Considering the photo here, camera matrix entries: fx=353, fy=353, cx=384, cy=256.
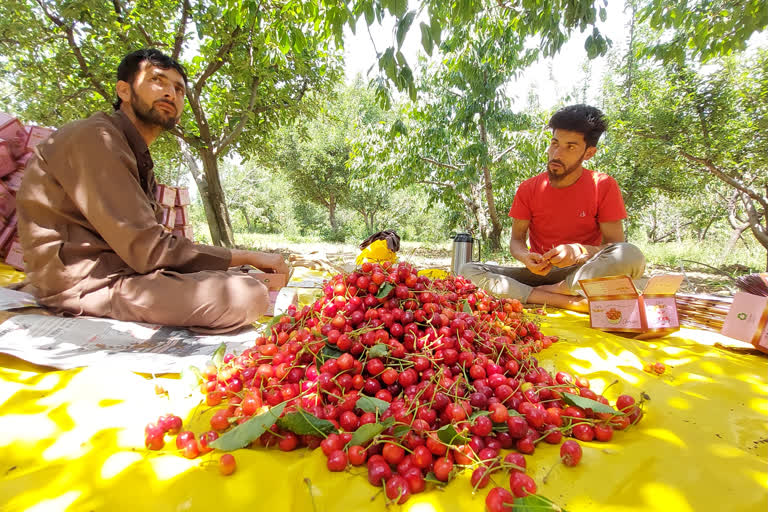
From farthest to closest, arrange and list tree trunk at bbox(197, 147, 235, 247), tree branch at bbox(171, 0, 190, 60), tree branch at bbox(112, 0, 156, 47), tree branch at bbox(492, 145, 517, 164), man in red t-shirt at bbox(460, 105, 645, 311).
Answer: tree branch at bbox(492, 145, 517, 164)
tree trunk at bbox(197, 147, 235, 247)
tree branch at bbox(171, 0, 190, 60)
tree branch at bbox(112, 0, 156, 47)
man in red t-shirt at bbox(460, 105, 645, 311)

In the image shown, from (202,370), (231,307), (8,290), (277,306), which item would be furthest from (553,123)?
(8,290)

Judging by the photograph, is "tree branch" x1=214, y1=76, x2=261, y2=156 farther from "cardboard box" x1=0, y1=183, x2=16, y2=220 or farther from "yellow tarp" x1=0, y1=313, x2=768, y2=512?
"yellow tarp" x1=0, y1=313, x2=768, y2=512

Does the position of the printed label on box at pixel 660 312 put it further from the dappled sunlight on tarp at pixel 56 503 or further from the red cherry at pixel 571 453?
the dappled sunlight on tarp at pixel 56 503

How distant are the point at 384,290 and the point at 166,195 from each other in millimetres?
3058

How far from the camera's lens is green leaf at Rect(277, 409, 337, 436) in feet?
3.26

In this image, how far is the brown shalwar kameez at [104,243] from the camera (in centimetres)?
191

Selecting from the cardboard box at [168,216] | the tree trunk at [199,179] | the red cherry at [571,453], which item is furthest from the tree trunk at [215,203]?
the red cherry at [571,453]

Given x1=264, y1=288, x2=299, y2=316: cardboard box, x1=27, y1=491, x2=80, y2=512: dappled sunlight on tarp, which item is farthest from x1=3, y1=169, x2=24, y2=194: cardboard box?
x1=27, y1=491, x2=80, y2=512: dappled sunlight on tarp

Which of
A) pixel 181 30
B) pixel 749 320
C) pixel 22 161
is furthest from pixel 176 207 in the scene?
pixel 749 320

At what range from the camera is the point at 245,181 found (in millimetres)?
32656

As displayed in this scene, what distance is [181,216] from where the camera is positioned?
4152mm

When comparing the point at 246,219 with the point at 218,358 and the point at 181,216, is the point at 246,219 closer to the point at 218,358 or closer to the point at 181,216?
the point at 181,216

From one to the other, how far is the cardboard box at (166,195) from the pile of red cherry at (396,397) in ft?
8.53

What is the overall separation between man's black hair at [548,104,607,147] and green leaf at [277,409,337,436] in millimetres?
2877
